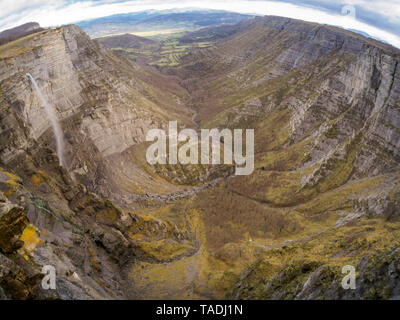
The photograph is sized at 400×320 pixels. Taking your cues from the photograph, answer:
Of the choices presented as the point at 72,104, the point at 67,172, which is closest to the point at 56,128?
the point at 72,104

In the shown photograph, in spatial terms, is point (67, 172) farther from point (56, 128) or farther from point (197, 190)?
point (197, 190)

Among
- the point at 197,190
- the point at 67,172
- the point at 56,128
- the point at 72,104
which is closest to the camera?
the point at 67,172

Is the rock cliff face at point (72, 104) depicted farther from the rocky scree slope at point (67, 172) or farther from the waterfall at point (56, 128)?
the waterfall at point (56, 128)

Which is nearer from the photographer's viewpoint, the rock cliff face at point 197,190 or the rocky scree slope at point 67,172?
the rocky scree slope at point 67,172

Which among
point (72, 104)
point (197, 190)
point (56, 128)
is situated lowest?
point (197, 190)

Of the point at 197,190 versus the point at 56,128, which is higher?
the point at 56,128

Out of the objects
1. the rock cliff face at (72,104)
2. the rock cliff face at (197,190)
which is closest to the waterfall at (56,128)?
the rock cliff face at (72,104)

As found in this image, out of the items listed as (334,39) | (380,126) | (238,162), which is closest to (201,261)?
(238,162)

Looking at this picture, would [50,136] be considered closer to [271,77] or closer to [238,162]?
[238,162]
